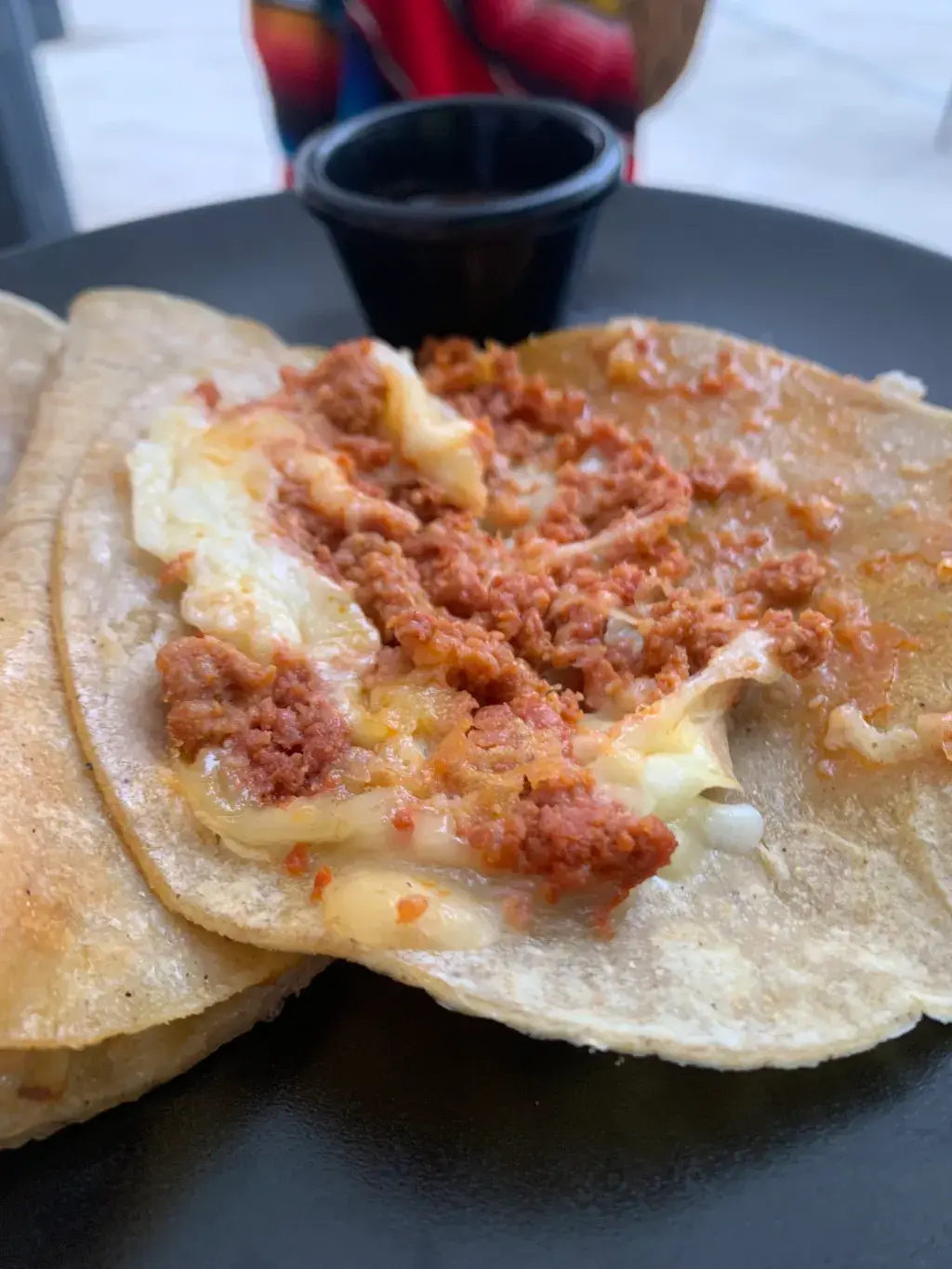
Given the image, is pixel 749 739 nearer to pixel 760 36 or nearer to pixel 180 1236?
pixel 180 1236

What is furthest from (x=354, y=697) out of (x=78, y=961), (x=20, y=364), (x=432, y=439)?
(x=20, y=364)

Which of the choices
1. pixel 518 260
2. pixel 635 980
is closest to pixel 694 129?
pixel 518 260

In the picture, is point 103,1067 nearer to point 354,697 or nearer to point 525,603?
point 354,697

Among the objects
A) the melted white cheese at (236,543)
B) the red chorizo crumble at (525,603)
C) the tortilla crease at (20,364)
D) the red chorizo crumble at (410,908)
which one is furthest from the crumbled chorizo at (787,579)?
the tortilla crease at (20,364)

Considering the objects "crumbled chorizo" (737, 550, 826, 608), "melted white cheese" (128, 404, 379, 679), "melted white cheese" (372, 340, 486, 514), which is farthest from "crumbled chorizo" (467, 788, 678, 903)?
"melted white cheese" (372, 340, 486, 514)

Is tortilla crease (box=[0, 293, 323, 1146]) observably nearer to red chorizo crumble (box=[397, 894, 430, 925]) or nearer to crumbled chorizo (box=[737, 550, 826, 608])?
red chorizo crumble (box=[397, 894, 430, 925])

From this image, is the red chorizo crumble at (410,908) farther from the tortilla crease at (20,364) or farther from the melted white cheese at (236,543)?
the tortilla crease at (20,364)
